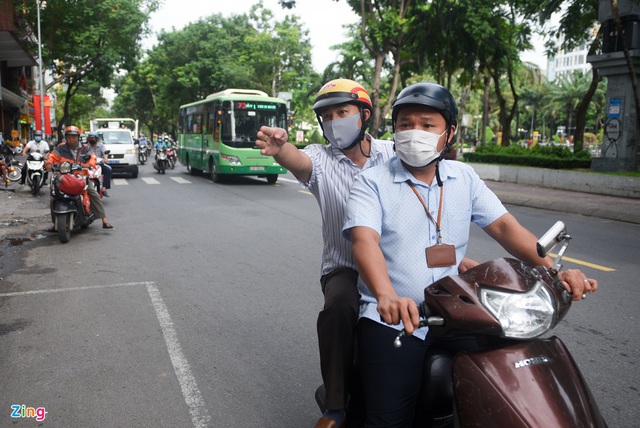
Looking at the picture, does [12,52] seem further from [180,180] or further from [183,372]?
[183,372]

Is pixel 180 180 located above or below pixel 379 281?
below

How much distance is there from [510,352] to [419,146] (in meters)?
0.82

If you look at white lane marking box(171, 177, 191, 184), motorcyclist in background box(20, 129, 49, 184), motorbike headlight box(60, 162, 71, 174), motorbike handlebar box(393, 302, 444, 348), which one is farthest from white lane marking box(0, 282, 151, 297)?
white lane marking box(171, 177, 191, 184)

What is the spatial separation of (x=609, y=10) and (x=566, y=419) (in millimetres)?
18072

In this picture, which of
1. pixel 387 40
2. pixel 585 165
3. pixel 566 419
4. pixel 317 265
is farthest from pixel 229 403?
pixel 387 40

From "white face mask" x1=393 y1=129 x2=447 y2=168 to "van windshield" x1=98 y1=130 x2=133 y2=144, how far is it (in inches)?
827

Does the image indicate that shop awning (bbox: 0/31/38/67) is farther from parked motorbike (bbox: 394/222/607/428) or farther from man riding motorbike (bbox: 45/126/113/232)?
parked motorbike (bbox: 394/222/607/428)

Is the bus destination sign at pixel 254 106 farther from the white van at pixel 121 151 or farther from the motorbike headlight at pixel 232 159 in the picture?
the white van at pixel 121 151

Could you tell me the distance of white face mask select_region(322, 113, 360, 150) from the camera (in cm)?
288

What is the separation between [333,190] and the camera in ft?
9.41

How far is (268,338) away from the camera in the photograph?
4484mm

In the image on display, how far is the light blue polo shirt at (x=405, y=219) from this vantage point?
2.17 meters

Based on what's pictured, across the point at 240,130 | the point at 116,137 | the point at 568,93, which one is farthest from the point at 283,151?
the point at 568,93

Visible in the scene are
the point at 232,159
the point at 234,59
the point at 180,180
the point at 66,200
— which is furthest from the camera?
the point at 234,59
